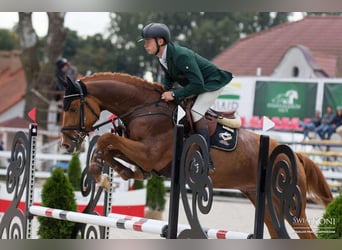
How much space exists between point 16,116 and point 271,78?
19.1 feet

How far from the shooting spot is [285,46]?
591 inches

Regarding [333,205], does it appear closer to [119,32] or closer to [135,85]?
[135,85]

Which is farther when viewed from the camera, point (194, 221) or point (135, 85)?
point (135, 85)

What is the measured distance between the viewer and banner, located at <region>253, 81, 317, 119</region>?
12.7m

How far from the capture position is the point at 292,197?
3.37 meters

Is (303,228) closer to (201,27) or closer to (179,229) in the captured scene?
(179,229)

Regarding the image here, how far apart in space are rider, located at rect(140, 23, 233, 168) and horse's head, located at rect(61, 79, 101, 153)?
1.40 feet

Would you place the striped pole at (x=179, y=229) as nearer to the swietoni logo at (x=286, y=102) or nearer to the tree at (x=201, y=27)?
the swietoni logo at (x=286, y=102)

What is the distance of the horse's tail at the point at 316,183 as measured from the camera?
4332 mm

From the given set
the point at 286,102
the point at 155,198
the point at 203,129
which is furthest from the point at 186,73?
the point at 286,102

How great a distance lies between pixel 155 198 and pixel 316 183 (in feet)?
10.0

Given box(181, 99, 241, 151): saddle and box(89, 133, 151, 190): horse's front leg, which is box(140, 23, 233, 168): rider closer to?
box(181, 99, 241, 151): saddle

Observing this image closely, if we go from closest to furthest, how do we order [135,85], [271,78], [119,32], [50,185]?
[135,85] → [50,185] → [271,78] → [119,32]

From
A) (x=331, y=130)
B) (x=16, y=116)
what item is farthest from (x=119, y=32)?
(x=331, y=130)
